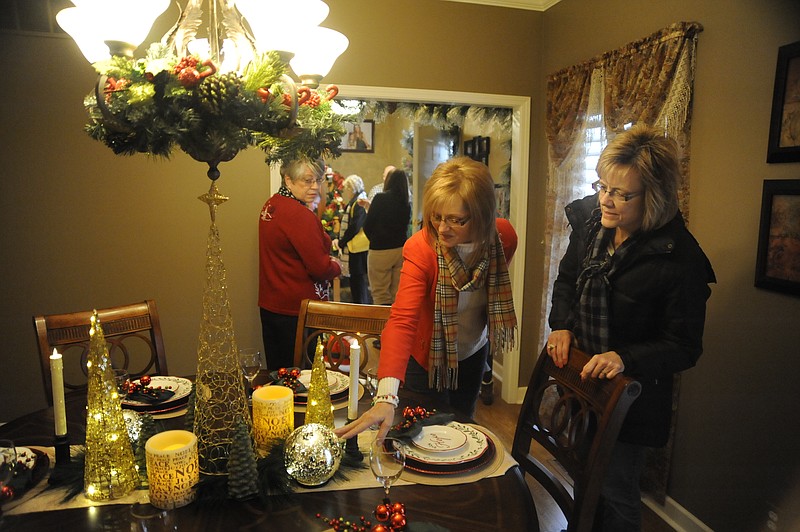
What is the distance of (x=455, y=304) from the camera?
1.74m

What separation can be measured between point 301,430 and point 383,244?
130 inches

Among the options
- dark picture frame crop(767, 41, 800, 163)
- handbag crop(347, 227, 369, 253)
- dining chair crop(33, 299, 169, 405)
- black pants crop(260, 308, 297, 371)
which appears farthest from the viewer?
handbag crop(347, 227, 369, 253)

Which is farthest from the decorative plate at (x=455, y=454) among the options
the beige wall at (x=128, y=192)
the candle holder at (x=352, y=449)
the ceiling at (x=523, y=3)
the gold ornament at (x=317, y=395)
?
the ceiling at (x=523, y=3)

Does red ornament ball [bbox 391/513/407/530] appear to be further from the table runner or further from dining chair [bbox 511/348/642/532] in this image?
dining chair [bbox 511/348/642/532]

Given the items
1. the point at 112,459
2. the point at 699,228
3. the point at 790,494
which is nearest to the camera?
the point at 112,459

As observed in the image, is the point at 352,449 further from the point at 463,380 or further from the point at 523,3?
the point at 523,3

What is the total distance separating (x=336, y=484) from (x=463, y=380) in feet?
2.62

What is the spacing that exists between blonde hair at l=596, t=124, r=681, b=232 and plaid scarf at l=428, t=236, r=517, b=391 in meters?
0.46

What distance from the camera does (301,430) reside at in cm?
116

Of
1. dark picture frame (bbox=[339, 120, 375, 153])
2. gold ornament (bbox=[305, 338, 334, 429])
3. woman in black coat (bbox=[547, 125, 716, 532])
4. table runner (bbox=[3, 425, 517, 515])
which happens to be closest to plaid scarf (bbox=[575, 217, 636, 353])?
woman in black coat (bbox=[547, 125, 716, 532])

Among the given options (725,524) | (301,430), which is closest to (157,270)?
(301,430)

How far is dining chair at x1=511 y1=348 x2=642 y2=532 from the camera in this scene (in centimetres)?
118

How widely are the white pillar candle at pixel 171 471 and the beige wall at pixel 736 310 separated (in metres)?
1.83

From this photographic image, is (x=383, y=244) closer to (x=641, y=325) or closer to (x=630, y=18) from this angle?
(x=630, y=18)
